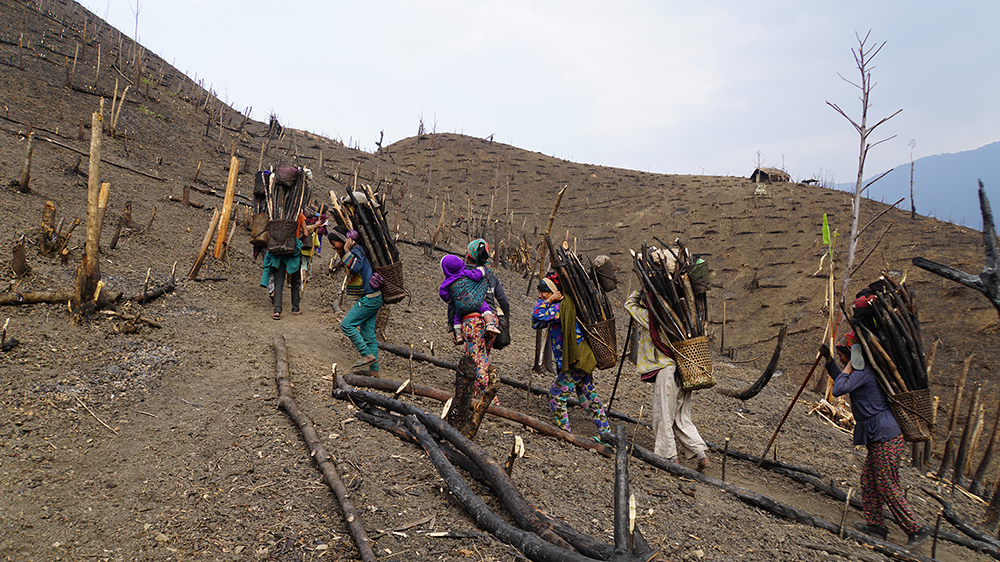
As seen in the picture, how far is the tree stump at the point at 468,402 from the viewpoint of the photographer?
12.7 ft

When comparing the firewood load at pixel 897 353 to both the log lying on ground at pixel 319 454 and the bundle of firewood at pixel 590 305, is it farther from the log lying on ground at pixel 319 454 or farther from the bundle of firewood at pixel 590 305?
the log lying on ground at pixel 319 454

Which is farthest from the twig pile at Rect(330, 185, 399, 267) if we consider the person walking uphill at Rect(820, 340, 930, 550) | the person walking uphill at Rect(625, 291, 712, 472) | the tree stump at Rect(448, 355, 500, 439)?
the person walking uphill at Rect(820, 340, 930, 550)

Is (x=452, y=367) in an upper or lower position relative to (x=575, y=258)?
lower

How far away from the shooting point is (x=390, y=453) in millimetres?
3609

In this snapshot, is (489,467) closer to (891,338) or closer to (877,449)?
(877,449)

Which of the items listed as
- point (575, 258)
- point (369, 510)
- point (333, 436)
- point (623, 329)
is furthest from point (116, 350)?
point (623, 329)

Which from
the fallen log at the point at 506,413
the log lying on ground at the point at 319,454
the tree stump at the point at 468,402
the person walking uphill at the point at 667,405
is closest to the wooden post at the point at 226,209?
the log lying on ground at the point at 319,454

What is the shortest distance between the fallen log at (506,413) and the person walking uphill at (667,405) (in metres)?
0.55

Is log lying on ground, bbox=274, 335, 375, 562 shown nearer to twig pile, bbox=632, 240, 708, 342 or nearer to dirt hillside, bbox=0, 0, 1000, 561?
dirt hillside, bbox=0, 0, 1000, 561

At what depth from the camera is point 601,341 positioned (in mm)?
4668

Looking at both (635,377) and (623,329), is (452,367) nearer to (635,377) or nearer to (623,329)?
(635,377)

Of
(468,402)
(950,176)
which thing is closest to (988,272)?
(468,402)

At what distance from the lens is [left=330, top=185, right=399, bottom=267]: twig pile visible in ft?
17.9

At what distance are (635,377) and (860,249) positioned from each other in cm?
1470
